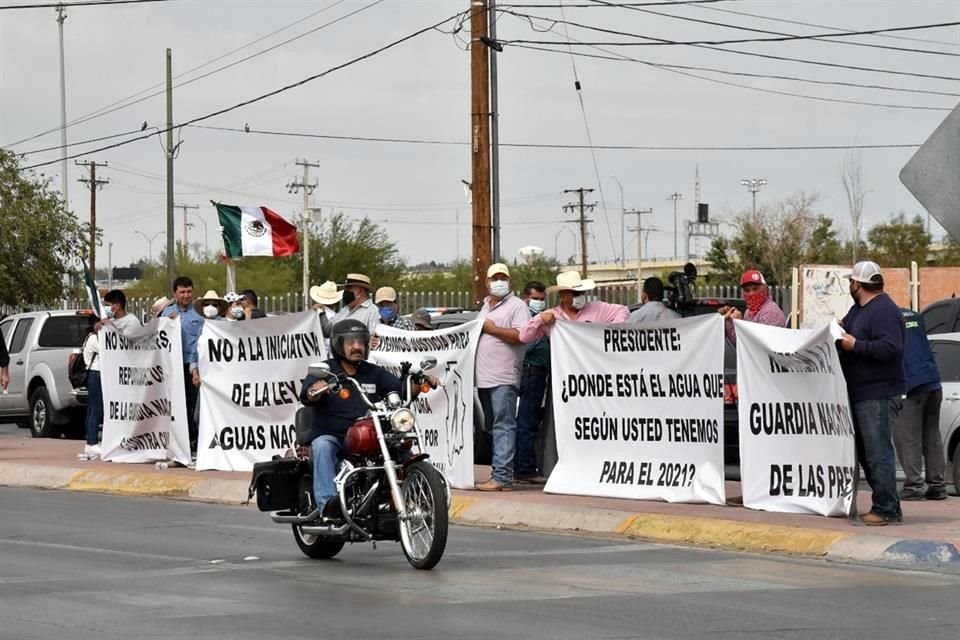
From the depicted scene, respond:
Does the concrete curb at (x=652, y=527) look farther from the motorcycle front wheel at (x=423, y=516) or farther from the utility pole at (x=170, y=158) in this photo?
the utility pole at (x=170, y=158)

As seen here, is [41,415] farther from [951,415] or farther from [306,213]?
[306,213]

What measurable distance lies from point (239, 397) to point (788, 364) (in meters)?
6.51

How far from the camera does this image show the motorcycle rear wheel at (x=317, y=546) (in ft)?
36.7

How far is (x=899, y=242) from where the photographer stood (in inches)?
3290

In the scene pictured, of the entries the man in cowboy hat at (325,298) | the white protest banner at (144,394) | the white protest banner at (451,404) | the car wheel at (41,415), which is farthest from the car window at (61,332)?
the white protest banner at (451,404)

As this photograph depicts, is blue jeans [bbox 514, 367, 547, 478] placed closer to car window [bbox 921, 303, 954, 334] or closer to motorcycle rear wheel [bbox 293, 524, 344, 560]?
motorcycle rear wheel [bbox 293, 524, 344, 560]

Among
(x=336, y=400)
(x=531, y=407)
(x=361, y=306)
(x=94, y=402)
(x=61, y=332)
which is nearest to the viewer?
(x=336, y=400)

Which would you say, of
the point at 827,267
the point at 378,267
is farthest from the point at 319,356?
the point at 378,267

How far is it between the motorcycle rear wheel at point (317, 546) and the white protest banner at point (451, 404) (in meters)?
3.99

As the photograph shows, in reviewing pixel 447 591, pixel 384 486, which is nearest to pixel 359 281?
pixel 384 486

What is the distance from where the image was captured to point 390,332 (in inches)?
648

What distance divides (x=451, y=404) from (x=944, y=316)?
6.84 meters

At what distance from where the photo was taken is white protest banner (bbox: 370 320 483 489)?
1528cm

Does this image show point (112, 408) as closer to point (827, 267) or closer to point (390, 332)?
point (390, 332)
